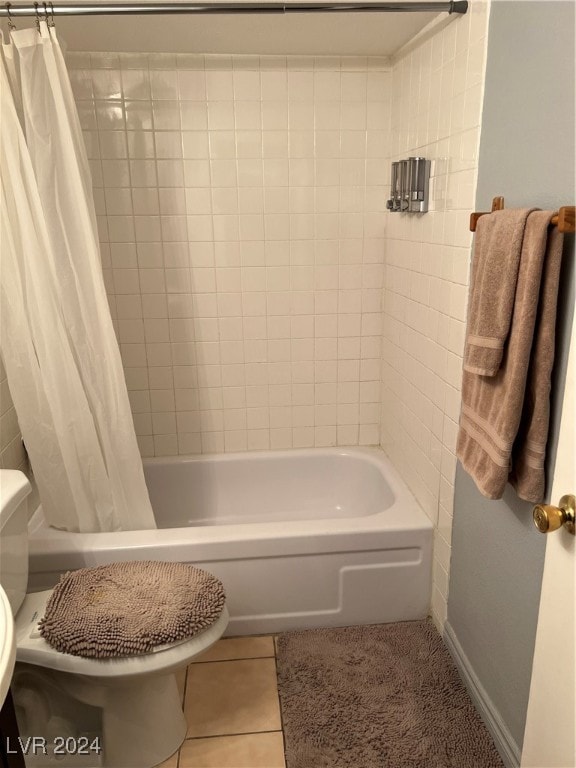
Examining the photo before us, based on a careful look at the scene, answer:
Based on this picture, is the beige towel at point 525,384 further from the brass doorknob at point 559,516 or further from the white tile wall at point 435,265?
the white tile wall at point 435,265

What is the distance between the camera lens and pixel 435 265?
6.23ft

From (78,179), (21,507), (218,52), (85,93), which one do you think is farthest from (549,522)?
(85,93)

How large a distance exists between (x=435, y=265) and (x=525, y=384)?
768mm

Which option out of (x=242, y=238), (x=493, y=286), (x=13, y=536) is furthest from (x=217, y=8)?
(x=13, y=536)

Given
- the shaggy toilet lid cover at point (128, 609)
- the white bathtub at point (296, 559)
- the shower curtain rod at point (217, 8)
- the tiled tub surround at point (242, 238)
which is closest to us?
the shaggy toilet lid cover at point (128, 609)

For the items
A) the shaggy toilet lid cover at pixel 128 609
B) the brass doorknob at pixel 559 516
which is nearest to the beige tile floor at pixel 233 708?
the shaggy toilet lid cover at pixel 128 609

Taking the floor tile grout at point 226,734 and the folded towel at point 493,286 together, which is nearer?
the folded towel at point 493,286

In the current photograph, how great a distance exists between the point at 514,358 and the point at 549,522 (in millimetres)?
394

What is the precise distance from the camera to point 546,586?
3.43 ft

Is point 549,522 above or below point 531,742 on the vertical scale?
above

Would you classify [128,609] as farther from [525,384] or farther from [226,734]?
[525,384]

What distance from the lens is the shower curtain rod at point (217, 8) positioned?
156 centimetres

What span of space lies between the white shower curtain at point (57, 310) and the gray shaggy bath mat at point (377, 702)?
805 millimetres

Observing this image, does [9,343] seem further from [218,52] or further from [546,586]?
[546,586]
